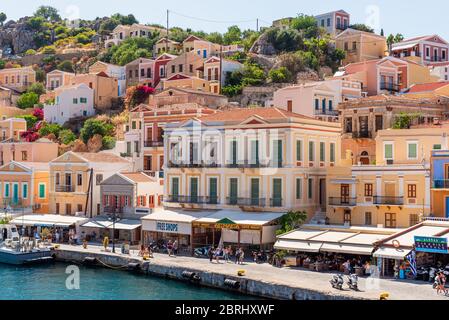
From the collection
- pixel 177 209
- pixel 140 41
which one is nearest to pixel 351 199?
pixel 177 209

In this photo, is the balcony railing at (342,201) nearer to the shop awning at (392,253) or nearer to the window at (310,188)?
the window at (310,188)

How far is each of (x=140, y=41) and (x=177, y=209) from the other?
221 feet

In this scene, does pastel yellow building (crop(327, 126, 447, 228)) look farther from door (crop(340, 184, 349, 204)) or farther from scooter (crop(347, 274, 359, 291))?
scooter (crop(347, 274, 359, 291))

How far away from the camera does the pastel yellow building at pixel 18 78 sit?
103m

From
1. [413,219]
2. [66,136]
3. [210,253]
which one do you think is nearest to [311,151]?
[413,219]

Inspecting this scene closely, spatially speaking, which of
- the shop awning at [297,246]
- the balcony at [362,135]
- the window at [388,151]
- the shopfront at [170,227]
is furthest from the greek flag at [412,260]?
the balcony at [362,135]

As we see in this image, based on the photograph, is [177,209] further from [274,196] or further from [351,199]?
[351,199]

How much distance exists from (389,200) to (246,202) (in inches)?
347

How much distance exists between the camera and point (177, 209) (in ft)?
152

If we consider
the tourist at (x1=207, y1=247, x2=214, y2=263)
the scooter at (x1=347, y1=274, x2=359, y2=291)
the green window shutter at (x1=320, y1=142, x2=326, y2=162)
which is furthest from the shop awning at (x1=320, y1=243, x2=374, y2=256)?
the green window shutter at (x1=320, y1=142, x2=326, y2=162)

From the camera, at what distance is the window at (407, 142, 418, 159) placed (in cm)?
4081

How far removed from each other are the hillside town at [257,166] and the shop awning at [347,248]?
0.08 m

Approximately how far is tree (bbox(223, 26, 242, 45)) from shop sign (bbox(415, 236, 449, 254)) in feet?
235

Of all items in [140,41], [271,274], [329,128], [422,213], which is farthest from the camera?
[140,41]
